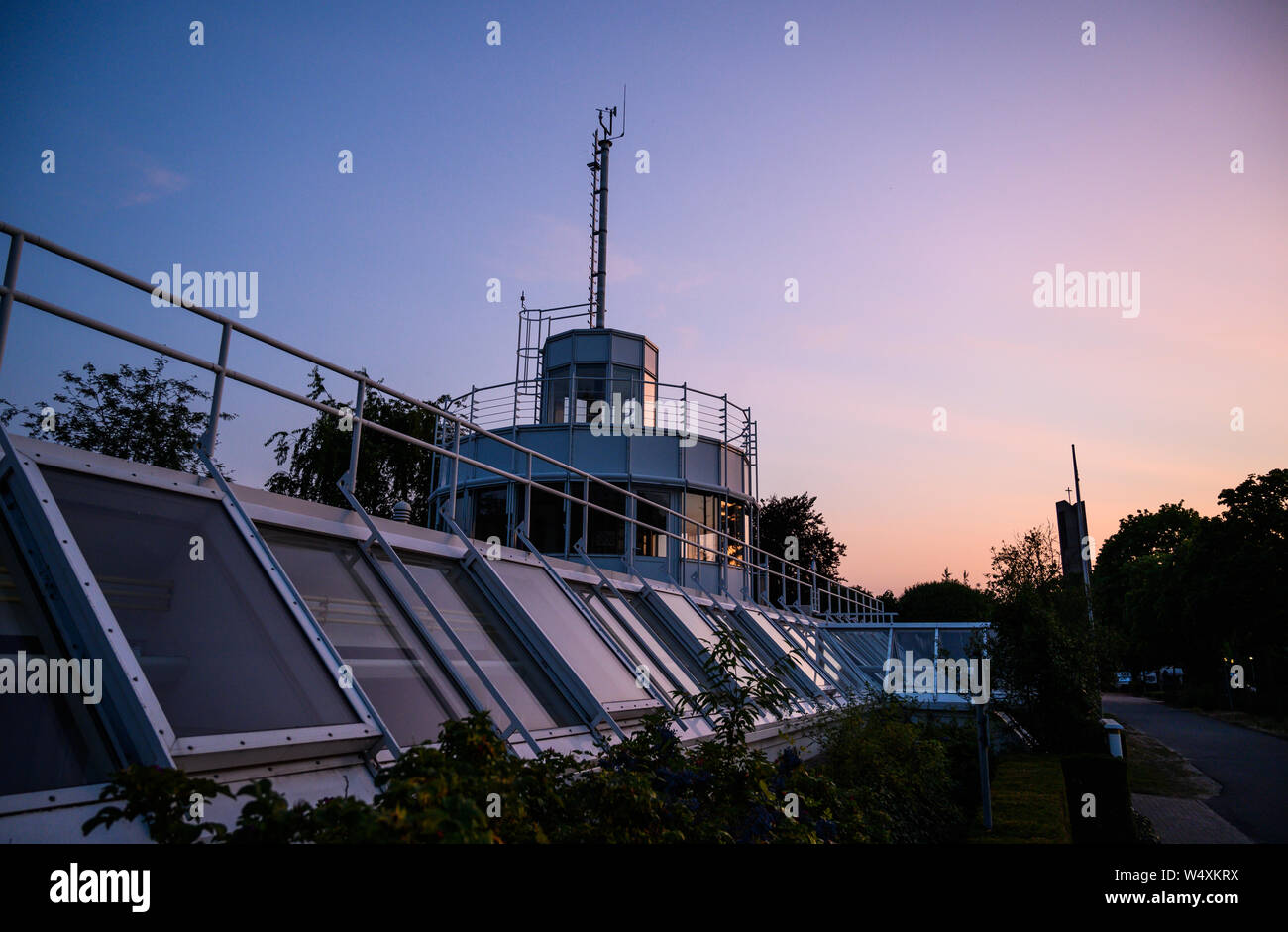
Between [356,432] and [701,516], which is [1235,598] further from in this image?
[356,432]

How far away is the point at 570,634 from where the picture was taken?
7.63 meters

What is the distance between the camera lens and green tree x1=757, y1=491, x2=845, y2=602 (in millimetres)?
52812

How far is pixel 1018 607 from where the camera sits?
→ 1903 centimetres

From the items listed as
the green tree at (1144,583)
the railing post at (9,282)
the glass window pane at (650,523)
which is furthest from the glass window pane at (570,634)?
the green tree at (1144,583)

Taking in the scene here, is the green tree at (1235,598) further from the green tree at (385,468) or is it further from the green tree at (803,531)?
the green tree at (385,468)

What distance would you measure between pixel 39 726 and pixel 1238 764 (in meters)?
27.6

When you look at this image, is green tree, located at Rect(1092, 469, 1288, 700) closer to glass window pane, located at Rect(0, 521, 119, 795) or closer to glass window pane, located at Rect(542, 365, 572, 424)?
glass window pane, located at Rect(542, 365, 572, 424)

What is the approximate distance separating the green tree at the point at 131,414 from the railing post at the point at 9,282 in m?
0.40

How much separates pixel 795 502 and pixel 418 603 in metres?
49.6

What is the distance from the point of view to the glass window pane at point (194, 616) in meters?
3.81

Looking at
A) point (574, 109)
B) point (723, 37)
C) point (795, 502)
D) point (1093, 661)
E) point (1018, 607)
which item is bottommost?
point (1093, 661)
